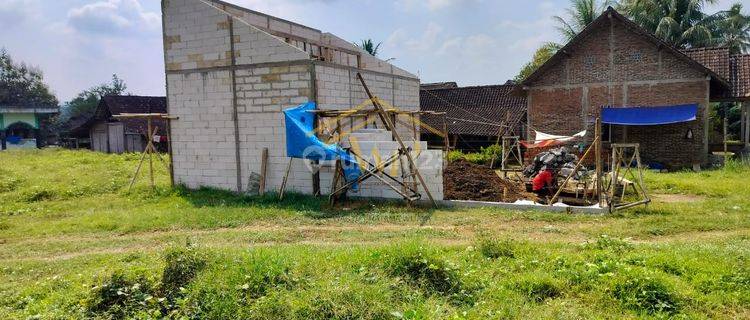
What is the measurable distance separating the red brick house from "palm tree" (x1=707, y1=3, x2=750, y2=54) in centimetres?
1164

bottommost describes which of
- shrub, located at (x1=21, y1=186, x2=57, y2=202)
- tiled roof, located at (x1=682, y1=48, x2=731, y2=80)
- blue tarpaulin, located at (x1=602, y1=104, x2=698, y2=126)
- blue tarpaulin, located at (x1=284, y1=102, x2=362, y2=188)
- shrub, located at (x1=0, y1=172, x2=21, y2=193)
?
shrub, located at (x1=21, y1=186, x2=57, y2=202)

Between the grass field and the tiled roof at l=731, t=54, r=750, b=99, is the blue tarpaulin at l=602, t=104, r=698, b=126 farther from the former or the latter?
the grass field

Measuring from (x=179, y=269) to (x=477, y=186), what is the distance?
7.50 meters

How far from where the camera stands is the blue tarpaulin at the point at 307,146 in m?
10.4

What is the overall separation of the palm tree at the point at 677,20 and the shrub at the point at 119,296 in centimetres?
2776

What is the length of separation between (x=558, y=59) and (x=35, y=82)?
4216 cm

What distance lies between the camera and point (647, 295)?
15.7 feet

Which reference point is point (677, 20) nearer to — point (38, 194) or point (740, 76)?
point (740, 76)

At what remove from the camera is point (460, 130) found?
24.0 m

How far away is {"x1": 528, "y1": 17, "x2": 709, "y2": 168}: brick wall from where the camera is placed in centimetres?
1703

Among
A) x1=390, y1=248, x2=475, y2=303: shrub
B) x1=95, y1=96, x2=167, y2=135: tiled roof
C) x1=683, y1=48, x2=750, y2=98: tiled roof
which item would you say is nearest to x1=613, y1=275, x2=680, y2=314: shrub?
x1=390, y1=248, x2=475, y2=303: shrub

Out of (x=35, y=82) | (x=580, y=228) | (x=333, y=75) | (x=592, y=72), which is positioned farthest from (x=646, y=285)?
(x=35, y=82)

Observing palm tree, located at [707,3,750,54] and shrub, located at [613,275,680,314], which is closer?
shrub, located at [613,275,680,314]

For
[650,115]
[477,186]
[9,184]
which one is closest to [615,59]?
[650,115]
